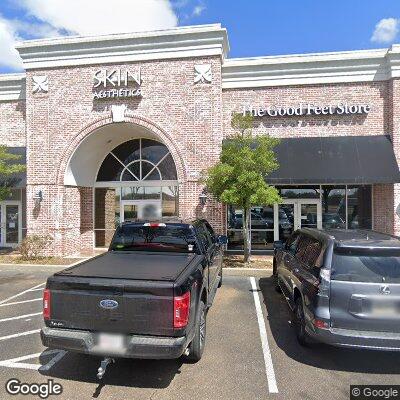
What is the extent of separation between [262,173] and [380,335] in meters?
7.41

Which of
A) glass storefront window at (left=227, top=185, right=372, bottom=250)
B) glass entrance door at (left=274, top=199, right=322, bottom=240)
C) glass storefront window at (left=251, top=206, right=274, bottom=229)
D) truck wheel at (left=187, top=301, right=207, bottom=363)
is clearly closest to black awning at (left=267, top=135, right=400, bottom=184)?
glass storefront window at (left=227, top=185, right=372, bottom=250)

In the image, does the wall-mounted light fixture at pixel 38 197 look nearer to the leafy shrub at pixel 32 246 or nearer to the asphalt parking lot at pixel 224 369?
the leafy shrub at pixel 32 246

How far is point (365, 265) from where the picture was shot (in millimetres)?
4500

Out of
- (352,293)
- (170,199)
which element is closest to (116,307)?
(352,293)

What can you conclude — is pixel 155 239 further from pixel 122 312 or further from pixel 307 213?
pixel 307 213

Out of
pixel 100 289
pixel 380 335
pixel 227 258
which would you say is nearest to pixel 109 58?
pixel 227 258

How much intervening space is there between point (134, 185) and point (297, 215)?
7227 mm

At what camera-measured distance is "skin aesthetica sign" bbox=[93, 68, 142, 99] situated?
12.9 m

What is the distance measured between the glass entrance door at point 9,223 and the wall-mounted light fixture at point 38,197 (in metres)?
3.24

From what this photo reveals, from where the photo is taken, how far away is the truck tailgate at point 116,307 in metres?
3.62

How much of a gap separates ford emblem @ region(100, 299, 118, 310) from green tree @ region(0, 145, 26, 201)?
35.1 feet

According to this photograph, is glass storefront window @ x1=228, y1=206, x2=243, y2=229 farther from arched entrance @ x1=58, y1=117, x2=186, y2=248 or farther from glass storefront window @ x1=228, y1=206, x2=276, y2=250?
arched entrance @ x1=58, y1=117, x2=186, y2=248

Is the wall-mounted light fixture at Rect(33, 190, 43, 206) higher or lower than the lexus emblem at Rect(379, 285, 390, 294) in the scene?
higher

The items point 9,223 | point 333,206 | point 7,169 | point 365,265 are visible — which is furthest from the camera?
point 9,223
